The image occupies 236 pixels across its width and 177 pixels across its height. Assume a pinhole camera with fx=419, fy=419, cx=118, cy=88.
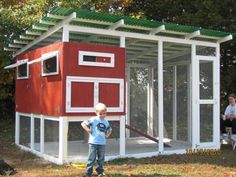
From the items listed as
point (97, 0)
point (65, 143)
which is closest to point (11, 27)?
point (97, 0)

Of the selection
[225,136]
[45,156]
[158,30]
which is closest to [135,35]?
[158,30]

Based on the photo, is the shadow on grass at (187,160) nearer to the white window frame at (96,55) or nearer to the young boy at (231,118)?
the young boy at (231,118)

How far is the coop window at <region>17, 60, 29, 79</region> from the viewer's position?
1186 cm

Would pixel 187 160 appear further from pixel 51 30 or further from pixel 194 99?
pixel 51 30

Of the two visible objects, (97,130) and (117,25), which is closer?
(97,130)

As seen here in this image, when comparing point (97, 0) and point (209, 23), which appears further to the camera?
point (97, 0)

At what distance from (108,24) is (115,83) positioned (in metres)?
1.40

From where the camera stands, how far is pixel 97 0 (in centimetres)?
1775

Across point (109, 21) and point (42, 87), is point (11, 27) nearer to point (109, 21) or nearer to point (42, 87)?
point (42, 87)

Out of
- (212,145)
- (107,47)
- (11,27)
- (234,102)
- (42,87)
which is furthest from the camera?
(11,27)

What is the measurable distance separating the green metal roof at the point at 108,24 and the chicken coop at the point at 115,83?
22mm

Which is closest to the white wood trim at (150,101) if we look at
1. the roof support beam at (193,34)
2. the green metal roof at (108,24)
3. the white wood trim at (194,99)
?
the white wood trim at (194,99)

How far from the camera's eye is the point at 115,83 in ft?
32.7

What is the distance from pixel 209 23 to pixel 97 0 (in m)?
4.79
